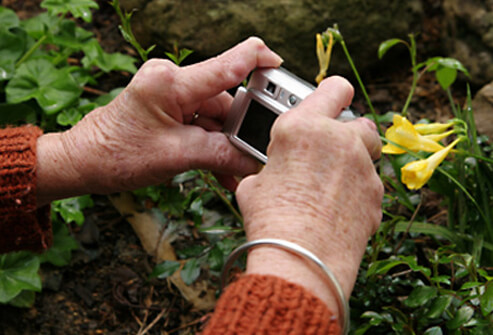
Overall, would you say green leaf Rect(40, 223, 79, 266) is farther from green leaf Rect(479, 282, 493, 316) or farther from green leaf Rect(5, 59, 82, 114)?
green leaf Rect(479, 282, 493, 316)

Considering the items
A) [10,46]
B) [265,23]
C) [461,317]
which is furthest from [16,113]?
[461,317]

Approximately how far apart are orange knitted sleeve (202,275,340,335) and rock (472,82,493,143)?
1.19 m

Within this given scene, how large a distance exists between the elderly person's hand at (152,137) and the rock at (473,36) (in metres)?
1.36

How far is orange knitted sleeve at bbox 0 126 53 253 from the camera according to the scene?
3.37ft

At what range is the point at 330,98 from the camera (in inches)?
33.2

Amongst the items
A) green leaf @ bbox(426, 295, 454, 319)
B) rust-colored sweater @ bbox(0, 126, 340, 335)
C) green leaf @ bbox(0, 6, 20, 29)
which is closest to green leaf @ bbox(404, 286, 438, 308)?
green leaf @ bbox(426, 295, 454, 319)

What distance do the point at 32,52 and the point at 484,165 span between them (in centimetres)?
149

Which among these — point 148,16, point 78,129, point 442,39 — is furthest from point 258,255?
point 442,39

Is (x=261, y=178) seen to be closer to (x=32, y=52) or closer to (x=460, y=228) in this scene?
(x=460, y=228)

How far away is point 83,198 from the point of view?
5.01 ft

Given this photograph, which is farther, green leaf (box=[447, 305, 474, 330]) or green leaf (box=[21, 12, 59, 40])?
green leaf (box=[21, 12, 59, 40])

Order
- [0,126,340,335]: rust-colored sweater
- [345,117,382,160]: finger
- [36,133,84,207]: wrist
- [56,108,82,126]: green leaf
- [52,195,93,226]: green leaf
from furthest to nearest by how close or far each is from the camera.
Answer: [56,108,82,126]: green leaf
[52,195,93,226]: green leaf
[36,133,84,207]: wrist
[345,117,382,160]: finger
[0,126,340,335]: rust-colored sweater

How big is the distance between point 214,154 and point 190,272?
380mm

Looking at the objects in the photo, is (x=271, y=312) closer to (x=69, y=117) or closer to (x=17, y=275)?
(x=17, y=275)
